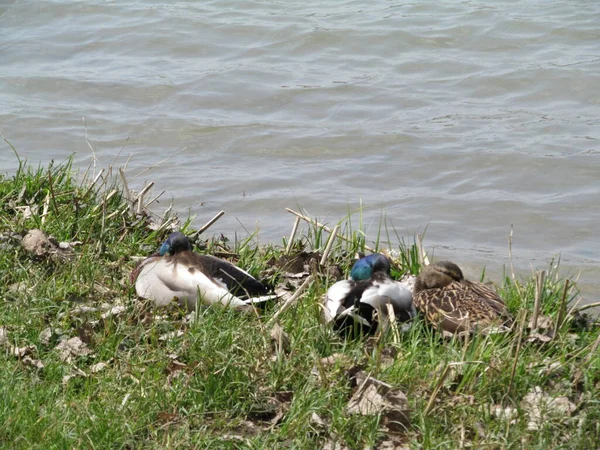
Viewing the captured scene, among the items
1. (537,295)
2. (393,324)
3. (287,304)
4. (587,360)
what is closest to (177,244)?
(287,304)

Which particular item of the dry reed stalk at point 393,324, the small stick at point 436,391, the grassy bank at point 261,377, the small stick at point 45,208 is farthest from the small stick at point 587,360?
the small stick at point 45,208

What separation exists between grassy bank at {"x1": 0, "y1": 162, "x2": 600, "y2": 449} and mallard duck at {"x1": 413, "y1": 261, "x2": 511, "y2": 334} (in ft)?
0.42

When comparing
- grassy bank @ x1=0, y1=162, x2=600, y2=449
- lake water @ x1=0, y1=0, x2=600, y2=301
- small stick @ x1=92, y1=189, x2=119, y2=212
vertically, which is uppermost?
small stick @ x1=92, y1=189, x2=119, y2=212

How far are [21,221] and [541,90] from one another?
7.10 meters

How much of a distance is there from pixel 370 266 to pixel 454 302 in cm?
49

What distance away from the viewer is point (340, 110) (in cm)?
1134

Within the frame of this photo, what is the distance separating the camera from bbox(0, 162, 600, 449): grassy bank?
12.9 ft

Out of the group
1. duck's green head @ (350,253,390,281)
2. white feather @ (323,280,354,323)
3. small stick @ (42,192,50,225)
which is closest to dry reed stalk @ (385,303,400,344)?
white feather @ (323,280,354,323)

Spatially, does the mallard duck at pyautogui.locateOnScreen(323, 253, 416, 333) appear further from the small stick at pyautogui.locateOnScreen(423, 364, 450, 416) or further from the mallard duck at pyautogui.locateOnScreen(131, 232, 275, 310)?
the small stick at pyautogui.locateOnScreen(423, 364, 450, 416)

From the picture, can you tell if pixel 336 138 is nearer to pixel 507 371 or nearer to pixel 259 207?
pixel 259 207

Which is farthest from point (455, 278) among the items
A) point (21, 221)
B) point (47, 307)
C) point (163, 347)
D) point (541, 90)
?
point (541, 90)

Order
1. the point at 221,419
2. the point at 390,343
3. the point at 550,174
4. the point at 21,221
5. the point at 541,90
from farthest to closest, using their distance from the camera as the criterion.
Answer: the point at 541,90
the point at 550,174
the point at 21,221
the point at 390,343
the point at 221,419

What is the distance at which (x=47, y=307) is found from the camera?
16.3 feet

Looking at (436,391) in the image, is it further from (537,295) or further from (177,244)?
(177,244)
